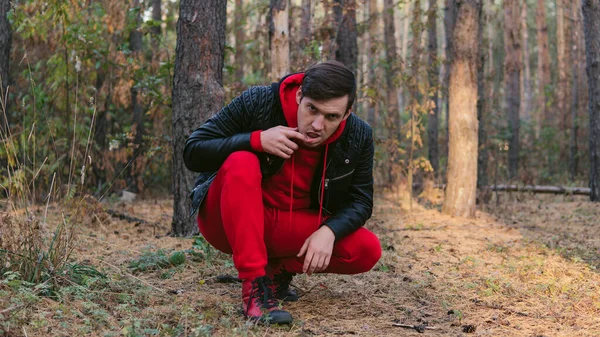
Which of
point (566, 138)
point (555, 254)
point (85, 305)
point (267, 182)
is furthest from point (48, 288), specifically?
point (566, 138)

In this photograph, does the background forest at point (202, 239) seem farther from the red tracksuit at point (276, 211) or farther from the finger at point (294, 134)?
the finger at point (294, 134)

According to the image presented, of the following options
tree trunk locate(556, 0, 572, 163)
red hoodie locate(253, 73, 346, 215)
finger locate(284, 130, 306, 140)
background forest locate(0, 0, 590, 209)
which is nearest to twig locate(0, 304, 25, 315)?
background forest locate(0, 0, 590, 209)

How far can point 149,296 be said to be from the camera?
3311 millimetres

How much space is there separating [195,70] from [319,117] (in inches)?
101

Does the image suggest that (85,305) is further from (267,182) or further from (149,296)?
(267,182)

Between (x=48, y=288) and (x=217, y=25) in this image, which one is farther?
(x=217, y=25)

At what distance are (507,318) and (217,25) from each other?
3331 millimetres

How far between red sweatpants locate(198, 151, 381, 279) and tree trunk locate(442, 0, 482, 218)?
506 cm

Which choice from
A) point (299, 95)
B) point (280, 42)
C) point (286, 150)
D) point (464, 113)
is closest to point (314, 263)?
point (286, 150)

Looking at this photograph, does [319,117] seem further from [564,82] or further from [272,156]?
[564,82]

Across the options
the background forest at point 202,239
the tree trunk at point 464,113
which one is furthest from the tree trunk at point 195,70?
the tree trunk at point 464,113

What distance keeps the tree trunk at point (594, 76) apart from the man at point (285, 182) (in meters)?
8.40

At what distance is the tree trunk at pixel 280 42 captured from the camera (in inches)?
283

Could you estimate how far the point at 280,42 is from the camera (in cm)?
720
